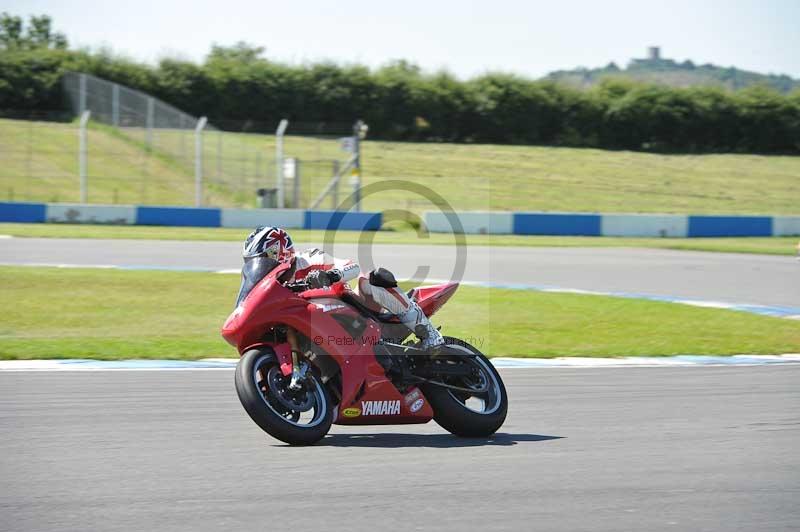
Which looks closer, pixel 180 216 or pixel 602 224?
pixel 180 216

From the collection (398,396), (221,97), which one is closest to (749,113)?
(221,97)

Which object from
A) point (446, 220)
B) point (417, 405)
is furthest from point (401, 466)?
point (446, 220)

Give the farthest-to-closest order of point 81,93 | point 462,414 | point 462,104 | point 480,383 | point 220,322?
1. point 462,104
2. point 81,93
3. point 220,322
4. point 480,383
5. point 462,414

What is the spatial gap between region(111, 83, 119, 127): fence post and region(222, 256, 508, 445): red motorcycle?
2991 centimetres

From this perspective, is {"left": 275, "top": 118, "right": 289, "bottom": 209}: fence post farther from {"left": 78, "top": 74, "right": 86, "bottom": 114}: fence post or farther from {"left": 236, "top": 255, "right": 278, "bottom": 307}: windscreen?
{"left": 236, "top": 255, "right": 278, "bottom": 307}: windscreen

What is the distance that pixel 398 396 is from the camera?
6641mm

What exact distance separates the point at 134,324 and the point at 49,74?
34.5 metres

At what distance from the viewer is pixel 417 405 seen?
6695 mm

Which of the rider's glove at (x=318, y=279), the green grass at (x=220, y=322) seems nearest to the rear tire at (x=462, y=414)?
the rider's glove at (x=318, y=279)

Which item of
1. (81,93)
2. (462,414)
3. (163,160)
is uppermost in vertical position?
(81,93)

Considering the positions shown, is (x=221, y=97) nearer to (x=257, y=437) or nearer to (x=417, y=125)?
(x=417, y=125)

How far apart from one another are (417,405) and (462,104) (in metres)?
43.8

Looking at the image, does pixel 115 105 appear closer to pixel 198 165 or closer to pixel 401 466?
pixel 198 165

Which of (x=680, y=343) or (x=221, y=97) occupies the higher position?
(x=221, y=97)
